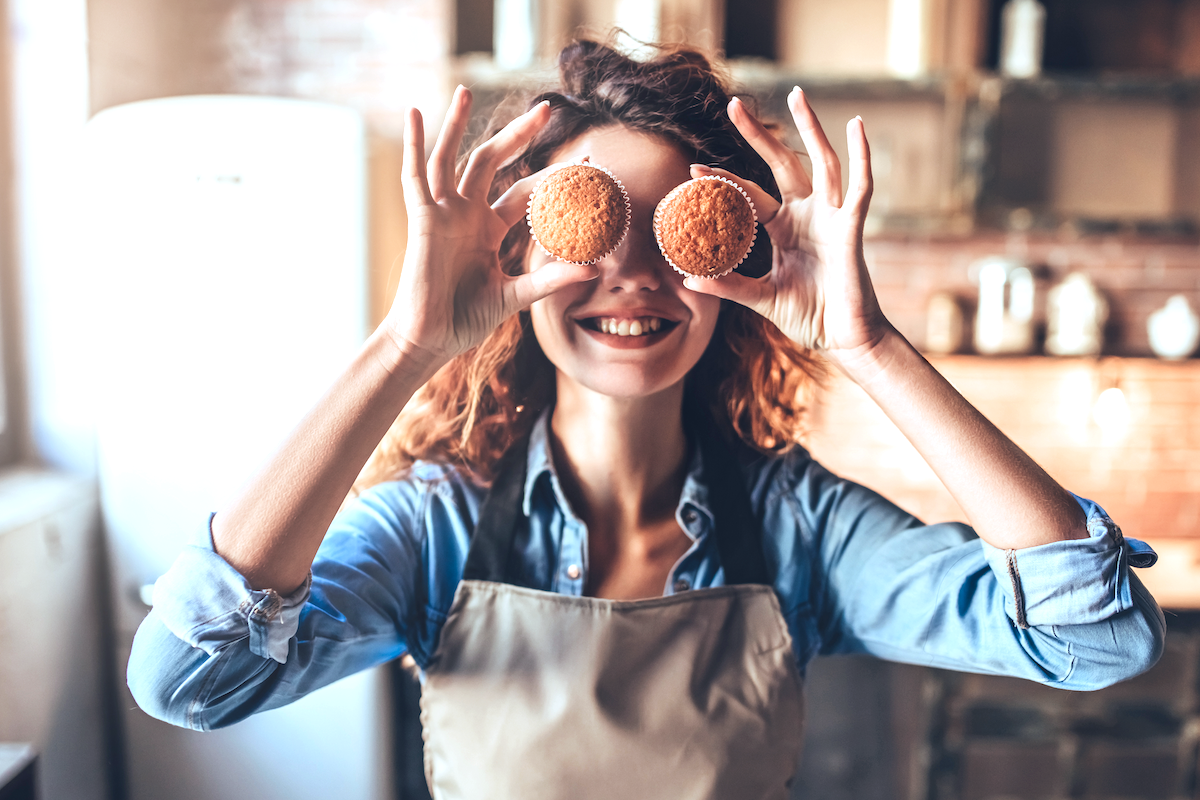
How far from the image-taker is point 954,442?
31.8 inches

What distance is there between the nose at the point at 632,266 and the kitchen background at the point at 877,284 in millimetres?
977

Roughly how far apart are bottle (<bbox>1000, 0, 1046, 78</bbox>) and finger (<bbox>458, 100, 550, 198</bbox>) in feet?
7.68

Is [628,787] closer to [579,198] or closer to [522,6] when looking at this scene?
[579,198]

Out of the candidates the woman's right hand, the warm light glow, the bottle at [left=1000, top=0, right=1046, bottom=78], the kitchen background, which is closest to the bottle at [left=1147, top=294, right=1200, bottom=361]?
the kitchen background

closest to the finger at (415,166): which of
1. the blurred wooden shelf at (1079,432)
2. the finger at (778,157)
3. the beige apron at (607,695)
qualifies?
the finger at (778,157)

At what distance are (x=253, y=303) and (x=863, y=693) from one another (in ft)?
6.65

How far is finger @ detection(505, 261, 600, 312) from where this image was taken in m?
0.82

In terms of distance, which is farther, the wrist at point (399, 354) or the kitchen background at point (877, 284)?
the kitchen background at point (877, 284)

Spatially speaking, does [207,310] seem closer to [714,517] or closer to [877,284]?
[714,517]

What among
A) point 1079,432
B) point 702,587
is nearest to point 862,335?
point 702,587

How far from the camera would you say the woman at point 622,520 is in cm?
79

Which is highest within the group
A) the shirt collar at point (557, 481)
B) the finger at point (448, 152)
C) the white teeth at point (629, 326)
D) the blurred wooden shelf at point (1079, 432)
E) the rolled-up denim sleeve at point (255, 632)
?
the finger at point (448, 152)

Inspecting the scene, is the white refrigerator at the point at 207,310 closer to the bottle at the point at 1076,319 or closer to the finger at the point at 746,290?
the finger at the point at 746,290

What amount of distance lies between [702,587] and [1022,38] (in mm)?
2479
